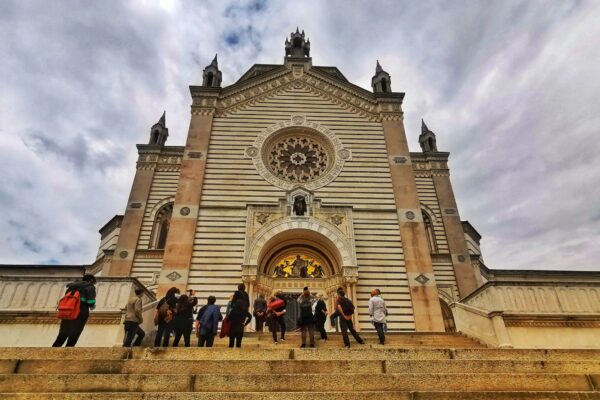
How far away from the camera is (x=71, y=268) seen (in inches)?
901

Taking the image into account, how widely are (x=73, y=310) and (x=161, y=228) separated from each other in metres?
14.3

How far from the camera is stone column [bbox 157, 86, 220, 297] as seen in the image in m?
15.4

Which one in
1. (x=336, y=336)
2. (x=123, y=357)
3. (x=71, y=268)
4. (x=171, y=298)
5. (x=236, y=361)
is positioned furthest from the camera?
(x=71, y=268)

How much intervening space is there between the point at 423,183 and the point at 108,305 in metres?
19.5

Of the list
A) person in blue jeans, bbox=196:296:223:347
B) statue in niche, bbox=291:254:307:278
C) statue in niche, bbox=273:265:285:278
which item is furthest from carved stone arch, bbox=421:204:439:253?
person in blue jeans, bbox=196:296:223:347

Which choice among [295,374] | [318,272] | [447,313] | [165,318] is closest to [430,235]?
[447,313]

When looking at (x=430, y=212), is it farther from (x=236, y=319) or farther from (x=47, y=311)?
(x=47, y=311)

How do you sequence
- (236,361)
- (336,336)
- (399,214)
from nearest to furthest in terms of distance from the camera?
(236,361)
(336,336)
(399,214)

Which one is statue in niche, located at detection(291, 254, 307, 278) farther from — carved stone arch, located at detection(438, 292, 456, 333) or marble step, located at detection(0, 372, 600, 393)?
marble step, located at detection(0, 372, 600, 393)

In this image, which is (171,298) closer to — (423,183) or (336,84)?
(336,84)

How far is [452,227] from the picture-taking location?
21547 millimetres

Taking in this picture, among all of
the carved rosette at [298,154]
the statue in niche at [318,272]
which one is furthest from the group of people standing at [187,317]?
the carved rosette at [298,154]

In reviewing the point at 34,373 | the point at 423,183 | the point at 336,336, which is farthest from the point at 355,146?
the point at 34,373

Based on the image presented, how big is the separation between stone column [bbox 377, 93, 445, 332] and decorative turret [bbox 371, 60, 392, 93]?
1.37 metres
